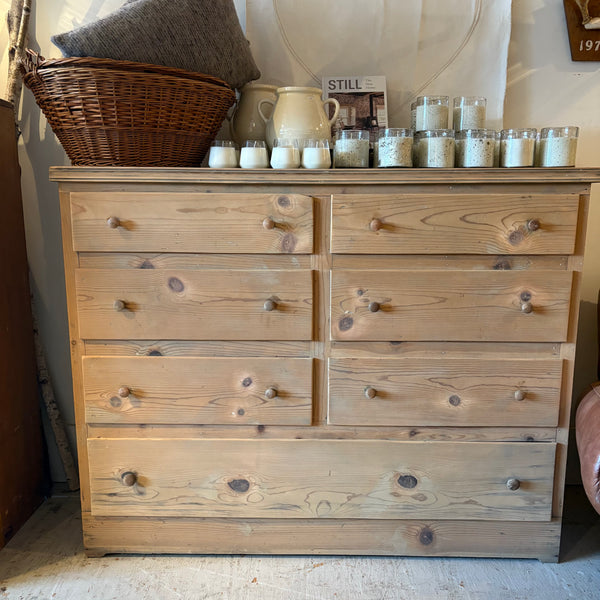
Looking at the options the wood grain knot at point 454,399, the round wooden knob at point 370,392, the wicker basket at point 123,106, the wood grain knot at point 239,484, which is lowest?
the wood grain knot at point 239,484

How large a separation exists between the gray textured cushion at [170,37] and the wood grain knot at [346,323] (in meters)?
0.72

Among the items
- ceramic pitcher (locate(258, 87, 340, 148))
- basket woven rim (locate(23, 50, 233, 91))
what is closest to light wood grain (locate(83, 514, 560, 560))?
ceramic pitcher (locate(258, 87, 340, 148))

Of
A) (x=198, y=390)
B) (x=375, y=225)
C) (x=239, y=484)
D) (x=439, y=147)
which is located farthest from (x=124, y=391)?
(x=439, y=147)

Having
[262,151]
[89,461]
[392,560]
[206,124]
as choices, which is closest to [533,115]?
[262,151]

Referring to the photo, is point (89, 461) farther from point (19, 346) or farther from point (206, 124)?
point (206, 124)

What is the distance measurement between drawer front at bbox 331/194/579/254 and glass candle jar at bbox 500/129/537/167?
10cm

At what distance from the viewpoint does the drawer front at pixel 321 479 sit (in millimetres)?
1415

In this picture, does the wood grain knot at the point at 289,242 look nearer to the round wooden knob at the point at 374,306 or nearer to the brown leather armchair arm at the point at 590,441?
the round wooden knob at the point at 374,306

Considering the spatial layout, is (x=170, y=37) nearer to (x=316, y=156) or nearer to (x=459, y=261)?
(x=316, y=156)

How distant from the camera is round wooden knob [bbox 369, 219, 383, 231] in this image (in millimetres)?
1302

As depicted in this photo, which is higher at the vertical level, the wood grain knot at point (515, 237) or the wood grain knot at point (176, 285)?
the wood grain knot at point (515, 237)

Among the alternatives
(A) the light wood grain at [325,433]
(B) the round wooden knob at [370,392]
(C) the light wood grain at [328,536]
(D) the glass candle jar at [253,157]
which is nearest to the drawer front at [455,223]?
(D) the glass candle jar at [253,157]

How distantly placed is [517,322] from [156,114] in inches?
40.3

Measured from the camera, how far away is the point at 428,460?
4.64 ft
